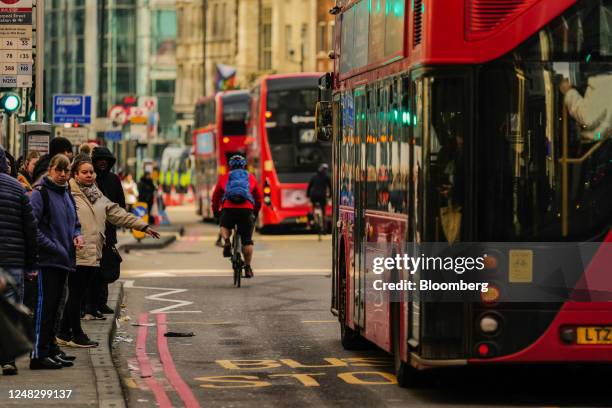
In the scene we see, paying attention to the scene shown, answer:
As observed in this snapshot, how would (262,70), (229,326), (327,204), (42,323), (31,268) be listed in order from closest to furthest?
(31,268) < (42,323) < (229,326) < (327,204) < (262,70)

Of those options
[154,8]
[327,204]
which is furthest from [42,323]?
[154,8]

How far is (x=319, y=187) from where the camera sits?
42.3 m

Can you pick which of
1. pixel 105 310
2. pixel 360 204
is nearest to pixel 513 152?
pixel 360 204

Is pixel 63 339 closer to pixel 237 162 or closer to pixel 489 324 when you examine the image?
pixel 489 324

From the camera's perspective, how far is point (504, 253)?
11219 millimetres

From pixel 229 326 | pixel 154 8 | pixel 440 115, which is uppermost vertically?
pixel 154 8

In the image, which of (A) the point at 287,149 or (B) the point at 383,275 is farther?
(A) the point at 287,149

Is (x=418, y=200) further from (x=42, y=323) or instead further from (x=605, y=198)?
(x=42, y=323)

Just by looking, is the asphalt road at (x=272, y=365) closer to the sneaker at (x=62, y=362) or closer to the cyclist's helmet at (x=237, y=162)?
the sneaker at (x=62, y=362)

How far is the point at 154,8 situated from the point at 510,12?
110193mm

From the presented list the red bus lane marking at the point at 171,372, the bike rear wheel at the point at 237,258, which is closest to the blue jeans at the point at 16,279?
the red bus lane marking at the point at 171,372

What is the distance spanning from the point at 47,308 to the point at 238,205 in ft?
37.4

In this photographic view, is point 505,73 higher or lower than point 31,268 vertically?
higher

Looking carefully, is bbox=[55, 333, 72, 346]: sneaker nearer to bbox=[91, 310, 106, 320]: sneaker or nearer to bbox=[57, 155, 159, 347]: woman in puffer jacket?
bbox=[57, 155, 159, 347]: woman in puffer jacket
